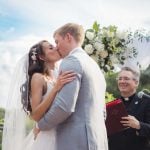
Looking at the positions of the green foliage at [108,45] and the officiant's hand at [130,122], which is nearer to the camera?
the officiant's hand at [130,122]

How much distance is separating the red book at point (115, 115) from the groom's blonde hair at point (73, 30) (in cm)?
96

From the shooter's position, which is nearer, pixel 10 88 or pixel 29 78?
pixel 29 78

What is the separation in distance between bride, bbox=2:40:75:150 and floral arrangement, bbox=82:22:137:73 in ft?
3.94

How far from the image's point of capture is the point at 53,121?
4.21 meters

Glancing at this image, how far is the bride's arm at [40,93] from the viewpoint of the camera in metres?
4.18

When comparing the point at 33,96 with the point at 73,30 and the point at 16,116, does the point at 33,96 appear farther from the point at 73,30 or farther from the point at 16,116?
the point at 73,30

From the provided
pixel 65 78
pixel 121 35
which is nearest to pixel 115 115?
pixel 65 78

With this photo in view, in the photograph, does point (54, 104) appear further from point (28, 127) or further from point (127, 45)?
point (127, 45)

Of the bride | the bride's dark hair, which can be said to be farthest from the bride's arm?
the bride's dark hair

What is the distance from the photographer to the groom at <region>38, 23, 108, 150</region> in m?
4.15

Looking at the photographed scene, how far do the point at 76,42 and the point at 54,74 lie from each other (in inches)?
34.5

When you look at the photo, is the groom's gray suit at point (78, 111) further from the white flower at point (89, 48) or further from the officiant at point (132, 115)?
the white flower at point (89, 48)

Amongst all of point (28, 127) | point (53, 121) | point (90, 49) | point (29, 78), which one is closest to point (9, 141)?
point (28, 127)

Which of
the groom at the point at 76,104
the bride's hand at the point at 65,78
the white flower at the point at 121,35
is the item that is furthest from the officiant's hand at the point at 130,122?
the white flower at the point at 121,35
